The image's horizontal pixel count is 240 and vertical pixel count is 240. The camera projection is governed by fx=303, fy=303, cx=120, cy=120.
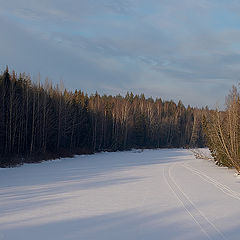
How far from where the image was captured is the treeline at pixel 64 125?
2959 cm

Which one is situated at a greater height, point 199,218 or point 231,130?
point 231,130

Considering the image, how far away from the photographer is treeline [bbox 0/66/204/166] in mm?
29594

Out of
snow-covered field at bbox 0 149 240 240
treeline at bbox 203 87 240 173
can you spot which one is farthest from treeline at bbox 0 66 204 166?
treeline at bbox 203 87 240 173

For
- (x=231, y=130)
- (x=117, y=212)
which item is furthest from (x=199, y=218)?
(x=231, y=130)

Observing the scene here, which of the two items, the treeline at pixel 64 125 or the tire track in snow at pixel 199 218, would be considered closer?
the tire track in snow at pixel 199 218

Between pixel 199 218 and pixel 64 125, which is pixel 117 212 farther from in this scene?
pixel 64 125

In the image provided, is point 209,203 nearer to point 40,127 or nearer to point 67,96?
point 40,127

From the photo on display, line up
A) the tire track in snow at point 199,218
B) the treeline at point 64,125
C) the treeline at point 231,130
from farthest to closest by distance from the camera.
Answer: the treeline at point 64,125
the treeline at point 231,130
the tire track in snow at point 199,218

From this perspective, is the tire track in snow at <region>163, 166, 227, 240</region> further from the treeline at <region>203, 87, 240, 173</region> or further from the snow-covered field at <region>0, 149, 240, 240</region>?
the treeline at <region>203, 87, 240, 173</region>

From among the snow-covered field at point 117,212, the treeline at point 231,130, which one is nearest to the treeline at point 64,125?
the snow-covered field at point 117,212

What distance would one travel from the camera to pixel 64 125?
40031 millimetres

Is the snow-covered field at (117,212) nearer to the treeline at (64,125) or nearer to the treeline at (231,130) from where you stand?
the treeline at (231,130)

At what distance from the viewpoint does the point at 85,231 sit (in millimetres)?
6785

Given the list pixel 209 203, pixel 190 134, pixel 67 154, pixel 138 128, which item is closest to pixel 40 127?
pixel 67 154
